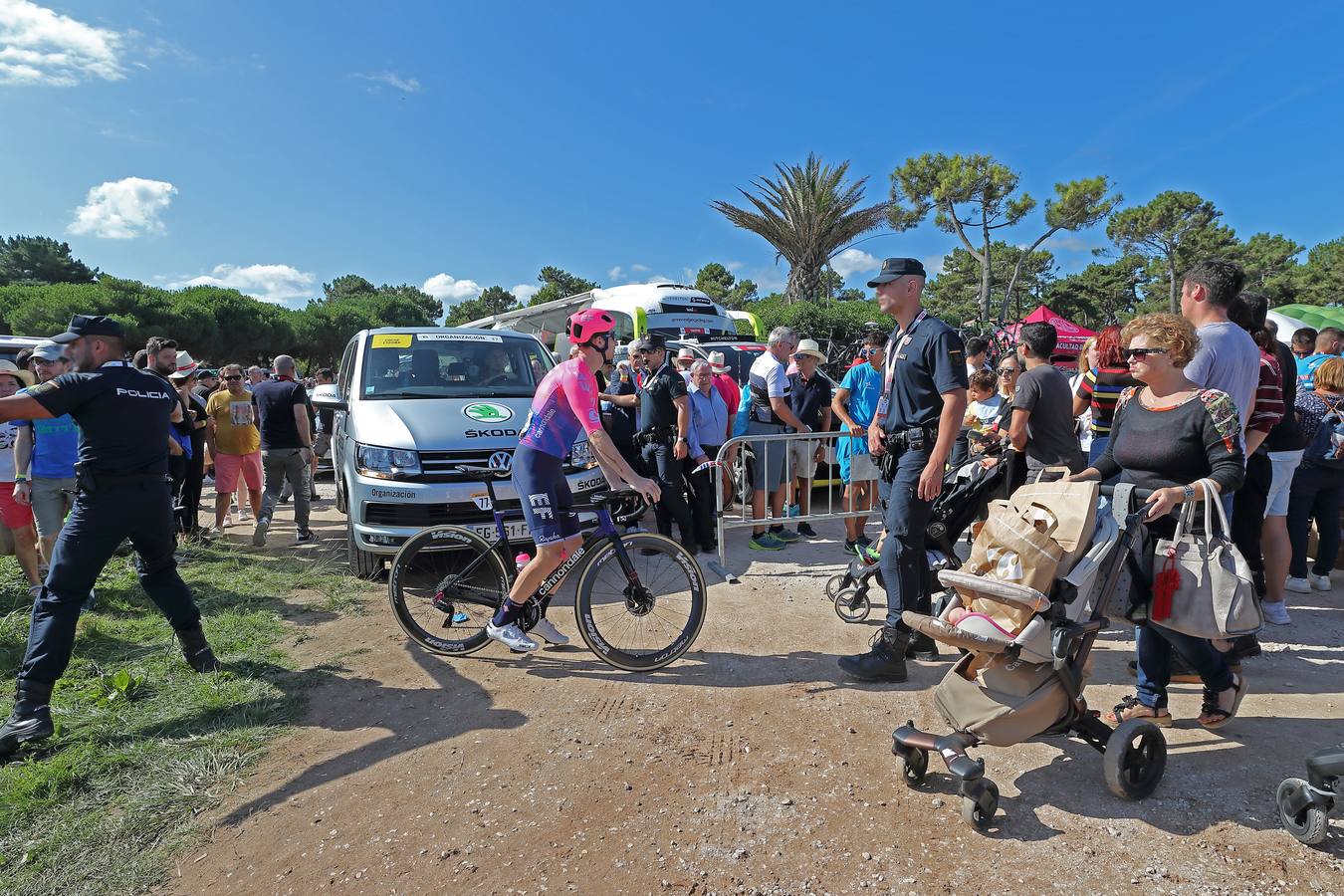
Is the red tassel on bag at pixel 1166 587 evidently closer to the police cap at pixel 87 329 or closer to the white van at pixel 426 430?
the white van at pixel 426 430

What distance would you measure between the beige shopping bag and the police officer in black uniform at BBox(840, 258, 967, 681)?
98 cm

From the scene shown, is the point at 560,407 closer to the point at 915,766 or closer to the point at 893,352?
the point at 893,352

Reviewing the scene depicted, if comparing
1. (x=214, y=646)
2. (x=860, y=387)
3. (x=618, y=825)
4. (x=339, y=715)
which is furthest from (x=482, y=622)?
(x=860, y=387)

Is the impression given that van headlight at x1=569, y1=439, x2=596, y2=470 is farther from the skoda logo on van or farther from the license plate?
the license plate

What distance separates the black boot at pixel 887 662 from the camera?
3.85 meters

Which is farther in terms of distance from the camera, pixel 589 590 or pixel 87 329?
pixel 589 590

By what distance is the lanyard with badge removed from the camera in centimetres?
384

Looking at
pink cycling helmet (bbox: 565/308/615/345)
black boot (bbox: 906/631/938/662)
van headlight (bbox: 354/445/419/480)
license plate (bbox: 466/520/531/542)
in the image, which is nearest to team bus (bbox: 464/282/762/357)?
van headlight (bbox: 354/445/419/480)

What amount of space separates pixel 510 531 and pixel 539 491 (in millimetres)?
1197

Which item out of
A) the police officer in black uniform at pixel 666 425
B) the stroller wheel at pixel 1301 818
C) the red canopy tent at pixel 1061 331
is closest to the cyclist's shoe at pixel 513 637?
the police officer in black uniform at pixel 666 425

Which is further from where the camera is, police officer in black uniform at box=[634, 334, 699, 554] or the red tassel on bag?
police officer in black uniform at box=[634, 334, 699, 554]

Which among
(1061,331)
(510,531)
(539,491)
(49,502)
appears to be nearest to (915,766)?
(539,491)

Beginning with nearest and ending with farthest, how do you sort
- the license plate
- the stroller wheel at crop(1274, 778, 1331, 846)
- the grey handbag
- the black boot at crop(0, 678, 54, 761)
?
1. the stroller wheel at crop(1274, 778, 1331, 846)
2. the grey handbag
3. the black boot at crop(0, 678, 54, 761)
4. the license plate

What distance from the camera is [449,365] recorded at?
658cm
